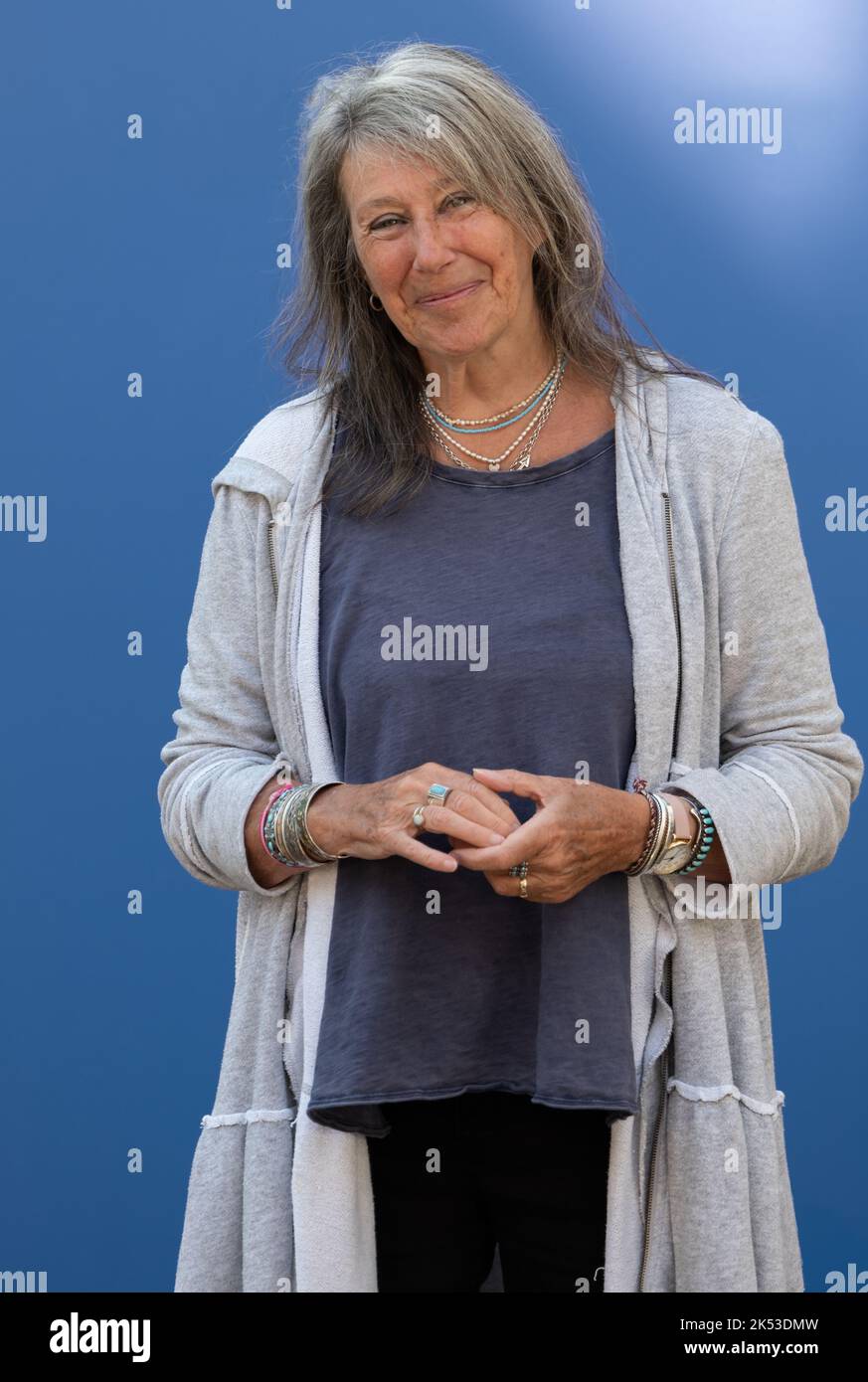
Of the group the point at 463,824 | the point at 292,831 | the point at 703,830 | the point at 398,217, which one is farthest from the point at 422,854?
the point at 398,217

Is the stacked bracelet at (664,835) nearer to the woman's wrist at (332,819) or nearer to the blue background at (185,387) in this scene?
the woman's wrist at (332,819)

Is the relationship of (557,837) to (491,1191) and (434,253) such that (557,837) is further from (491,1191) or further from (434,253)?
(434,253)

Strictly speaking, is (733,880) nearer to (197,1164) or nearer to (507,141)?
(197,1164)

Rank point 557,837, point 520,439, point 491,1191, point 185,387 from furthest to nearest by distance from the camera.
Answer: point 185,387, point 520,439, point 491,1191, point 557,837

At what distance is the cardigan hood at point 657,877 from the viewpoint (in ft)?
5.15

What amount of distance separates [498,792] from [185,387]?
4.29 ft

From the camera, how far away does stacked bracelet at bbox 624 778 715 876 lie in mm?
1544

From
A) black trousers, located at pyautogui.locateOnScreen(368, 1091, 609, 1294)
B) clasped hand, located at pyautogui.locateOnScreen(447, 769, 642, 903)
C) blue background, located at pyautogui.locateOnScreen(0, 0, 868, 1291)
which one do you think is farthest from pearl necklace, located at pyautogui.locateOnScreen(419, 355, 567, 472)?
blue background, located at pyautogui.locateOnScreen(0, 0, 868, 1291)

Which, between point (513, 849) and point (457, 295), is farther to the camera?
point (457, 295)

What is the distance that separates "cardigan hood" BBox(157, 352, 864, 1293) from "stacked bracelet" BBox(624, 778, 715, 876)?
0.5 inches

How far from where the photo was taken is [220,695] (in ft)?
5.61

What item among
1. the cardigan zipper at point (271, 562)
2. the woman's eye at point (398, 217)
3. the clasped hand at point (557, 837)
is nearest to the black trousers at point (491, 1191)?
the clasped hand at point (557, 837)

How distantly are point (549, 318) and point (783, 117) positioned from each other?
1.02 m

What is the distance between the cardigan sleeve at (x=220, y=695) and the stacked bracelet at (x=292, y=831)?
0.06 meters
